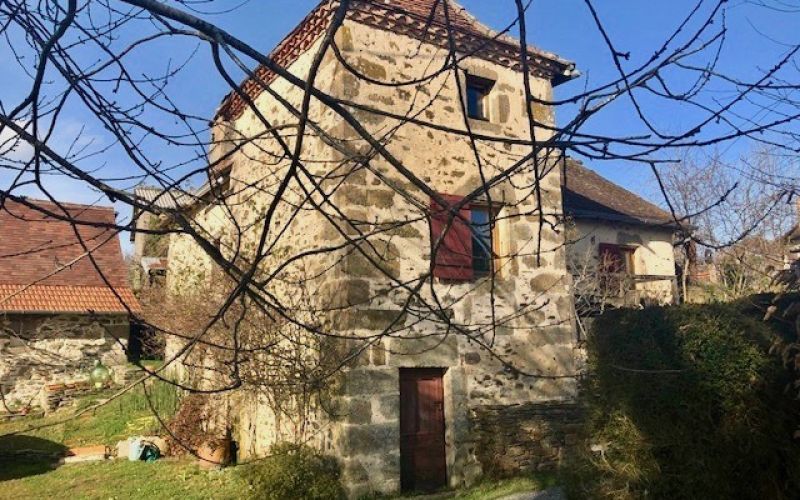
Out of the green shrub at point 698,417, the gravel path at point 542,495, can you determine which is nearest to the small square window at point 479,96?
the green shrub at point 698,417

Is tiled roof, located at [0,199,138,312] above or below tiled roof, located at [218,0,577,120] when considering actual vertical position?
below

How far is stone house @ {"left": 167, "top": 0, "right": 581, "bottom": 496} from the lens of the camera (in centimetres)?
736

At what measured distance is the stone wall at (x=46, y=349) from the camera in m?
12.8

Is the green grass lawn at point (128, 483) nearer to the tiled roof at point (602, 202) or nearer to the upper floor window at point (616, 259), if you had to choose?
the tiled roof at point (602, 202)

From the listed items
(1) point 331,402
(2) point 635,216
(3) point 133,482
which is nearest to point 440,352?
(1) point 331,402

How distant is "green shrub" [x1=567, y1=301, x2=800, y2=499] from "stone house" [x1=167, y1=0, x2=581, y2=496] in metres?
1.28

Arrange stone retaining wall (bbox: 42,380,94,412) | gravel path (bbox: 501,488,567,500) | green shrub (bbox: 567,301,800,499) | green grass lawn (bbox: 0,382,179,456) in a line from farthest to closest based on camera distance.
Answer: stone retaining wall (bbox: 42,380,94,412) → green grass lawn (bbox: 0,382,179,456) → gravel path (bbox: 501,488,567,500) → green shrub (bbox: 567,301,800,499)

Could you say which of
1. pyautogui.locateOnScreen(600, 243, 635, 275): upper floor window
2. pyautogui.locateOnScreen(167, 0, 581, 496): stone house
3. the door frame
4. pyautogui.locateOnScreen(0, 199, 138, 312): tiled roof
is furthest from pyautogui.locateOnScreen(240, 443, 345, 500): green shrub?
pyautogui.locateOnScreen(600, 243, 635, 275): upper floor window

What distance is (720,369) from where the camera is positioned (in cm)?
608

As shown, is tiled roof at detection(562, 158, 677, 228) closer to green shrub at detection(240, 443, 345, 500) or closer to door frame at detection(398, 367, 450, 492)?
door frame at detection(398, 367, 450, 492)

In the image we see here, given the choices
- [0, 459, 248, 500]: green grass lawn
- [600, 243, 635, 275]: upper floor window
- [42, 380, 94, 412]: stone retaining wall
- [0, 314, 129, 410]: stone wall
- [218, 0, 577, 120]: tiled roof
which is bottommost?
[0, 459, 248, 500]: green grass lawn

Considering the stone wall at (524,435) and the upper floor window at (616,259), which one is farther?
the upper floor window at (616,259)

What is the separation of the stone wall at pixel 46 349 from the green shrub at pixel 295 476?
756 cm

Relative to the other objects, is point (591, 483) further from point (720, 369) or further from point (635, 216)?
point (635, 216)
